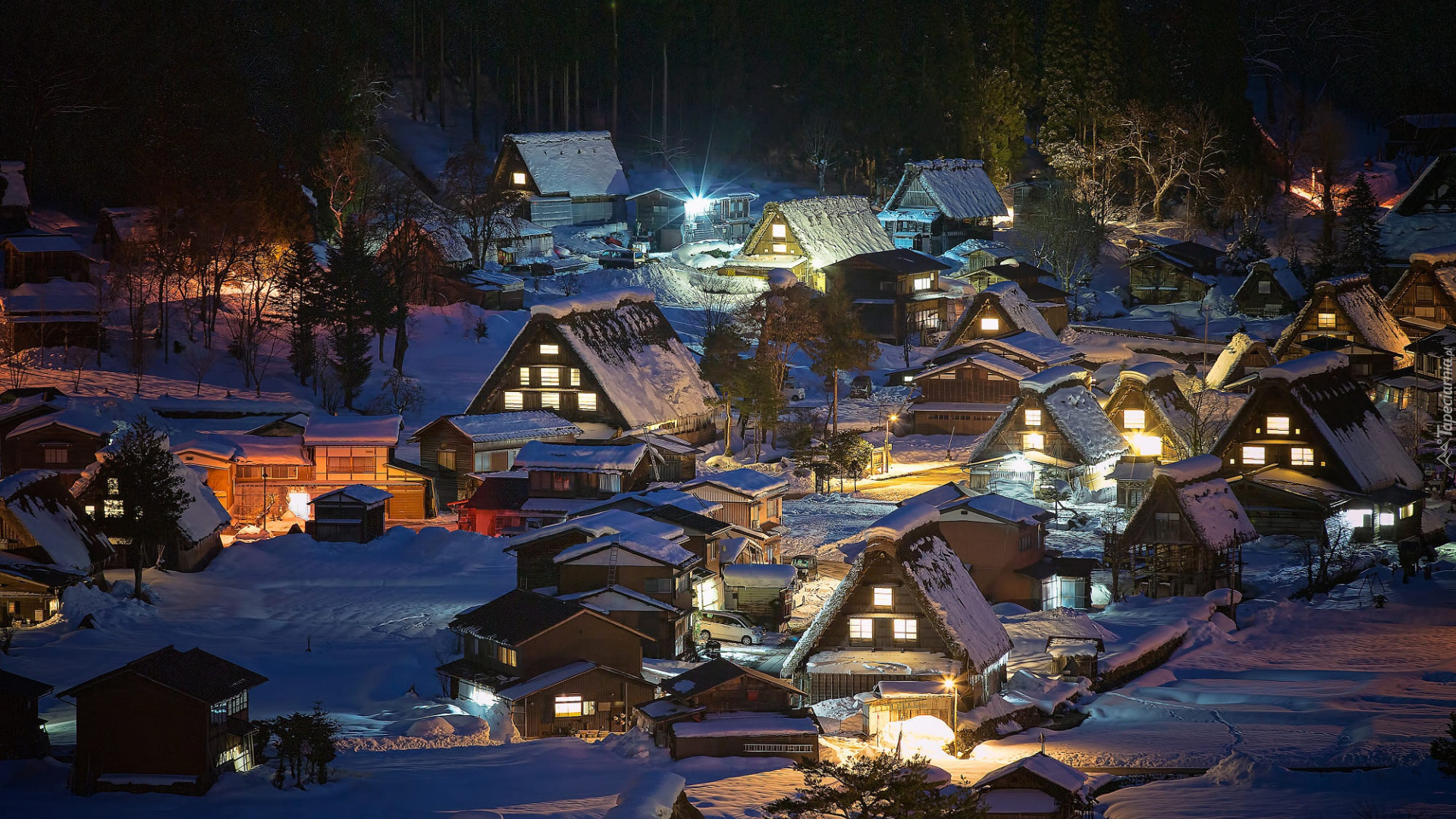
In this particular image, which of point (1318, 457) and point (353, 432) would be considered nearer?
point (1318, 457)

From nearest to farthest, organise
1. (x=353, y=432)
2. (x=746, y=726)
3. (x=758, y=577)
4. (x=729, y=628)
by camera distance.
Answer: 1. (x=746, y=726)
2. (x=729, y=628)
3. (x=758, y=577)
4. (x=353, y=432)

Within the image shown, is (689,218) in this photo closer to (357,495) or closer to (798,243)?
(798,243)

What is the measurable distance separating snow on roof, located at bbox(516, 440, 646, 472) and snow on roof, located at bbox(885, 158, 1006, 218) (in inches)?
1194

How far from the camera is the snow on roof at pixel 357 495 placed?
3941 centimetres

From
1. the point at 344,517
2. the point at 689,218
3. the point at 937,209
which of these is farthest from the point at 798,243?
the point at 344,517

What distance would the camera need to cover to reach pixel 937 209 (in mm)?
68125

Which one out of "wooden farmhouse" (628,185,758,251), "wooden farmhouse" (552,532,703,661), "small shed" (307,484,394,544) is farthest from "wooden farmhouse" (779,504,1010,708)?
"wooden farmhouse" (628,185,758,251)

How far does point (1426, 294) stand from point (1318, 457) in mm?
17438

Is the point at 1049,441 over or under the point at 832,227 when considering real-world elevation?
under

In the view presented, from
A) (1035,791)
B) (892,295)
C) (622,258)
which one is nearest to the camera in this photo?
(1035,791)

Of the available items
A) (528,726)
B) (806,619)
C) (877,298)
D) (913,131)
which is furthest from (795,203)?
(528,726)

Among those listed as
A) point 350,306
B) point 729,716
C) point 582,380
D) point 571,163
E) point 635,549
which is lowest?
point 729,716

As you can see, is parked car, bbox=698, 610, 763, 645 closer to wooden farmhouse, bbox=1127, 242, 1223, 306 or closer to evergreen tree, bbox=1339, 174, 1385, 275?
wooden farmhouse, bbox=1127, 242, 1223, 306

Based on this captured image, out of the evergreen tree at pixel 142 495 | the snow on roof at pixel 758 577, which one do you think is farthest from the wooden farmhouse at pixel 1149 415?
the evergreen tree at pixel 142 495
